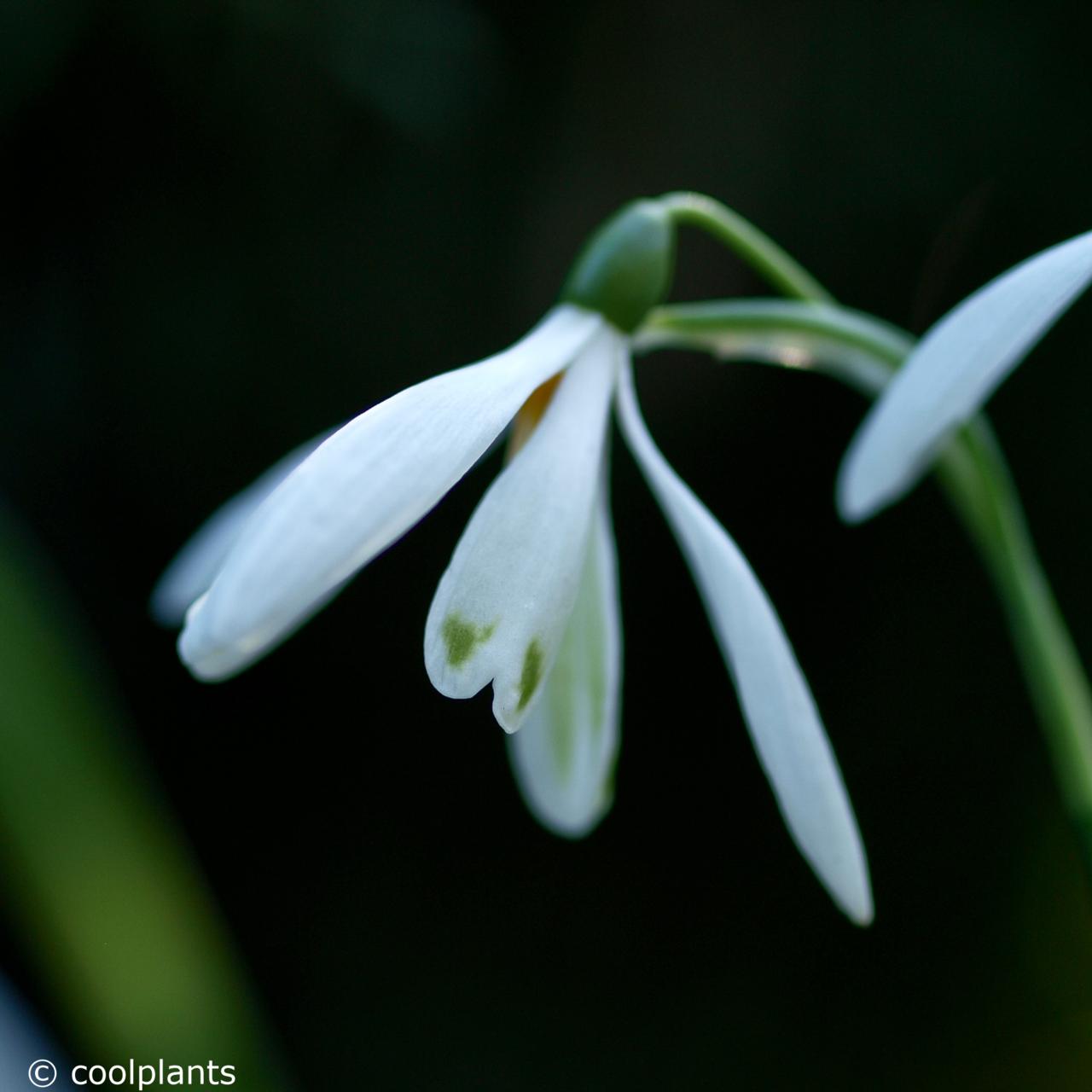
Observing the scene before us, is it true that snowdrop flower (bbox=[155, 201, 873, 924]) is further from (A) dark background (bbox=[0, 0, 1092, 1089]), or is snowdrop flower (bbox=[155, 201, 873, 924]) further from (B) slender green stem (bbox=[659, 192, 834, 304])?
(A) dark background (bbox=[0, 0, 1092, 1089])

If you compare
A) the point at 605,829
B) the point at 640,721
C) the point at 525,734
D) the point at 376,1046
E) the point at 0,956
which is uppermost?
the point at 525,734

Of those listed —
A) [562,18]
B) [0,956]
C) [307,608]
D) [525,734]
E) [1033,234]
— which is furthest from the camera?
[562,18]

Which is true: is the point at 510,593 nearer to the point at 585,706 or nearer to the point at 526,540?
the point at 526,540

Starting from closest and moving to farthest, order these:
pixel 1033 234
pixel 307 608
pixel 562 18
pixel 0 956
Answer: pixel 307 608, pixel 0 956, pixel 1033 234, pixel 562 18

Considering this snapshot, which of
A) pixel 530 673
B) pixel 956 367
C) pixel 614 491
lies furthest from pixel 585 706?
pixel 614 491

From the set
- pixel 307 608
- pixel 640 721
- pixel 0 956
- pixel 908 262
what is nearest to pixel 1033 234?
pixel 908 262

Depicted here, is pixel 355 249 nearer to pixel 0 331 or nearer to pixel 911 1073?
pixel 0 331
